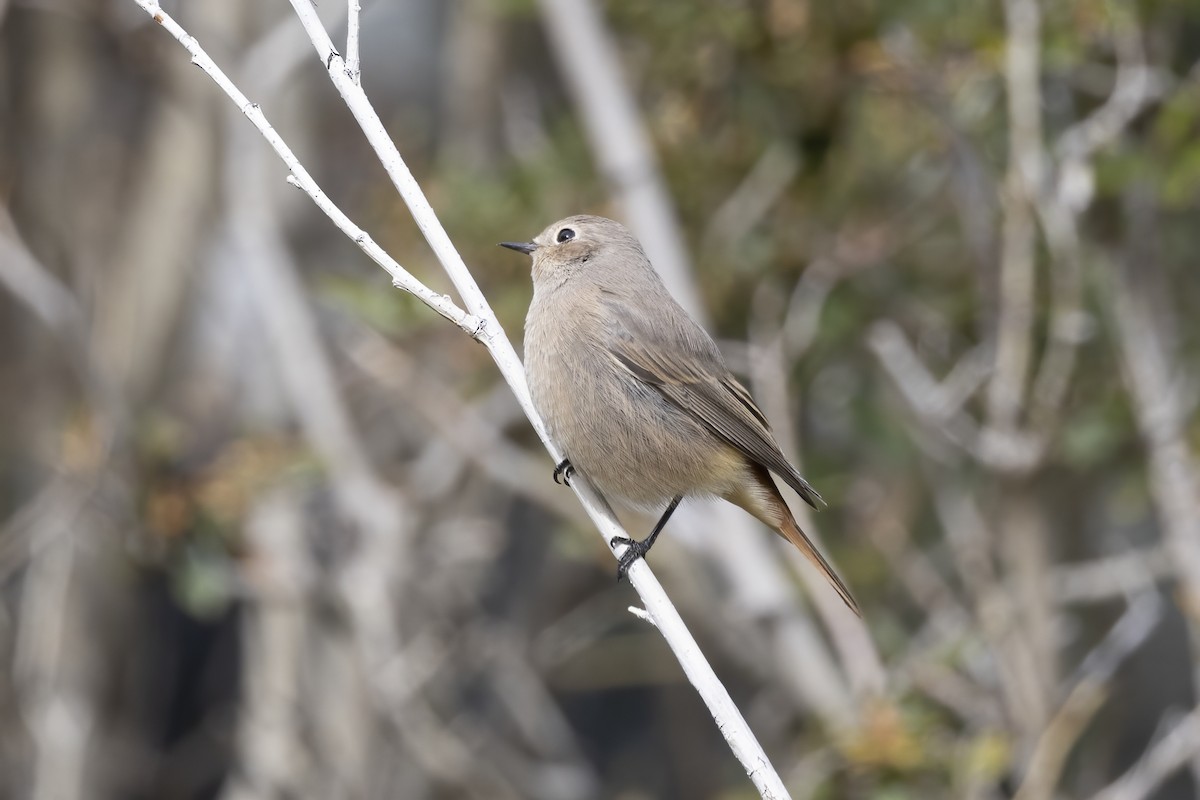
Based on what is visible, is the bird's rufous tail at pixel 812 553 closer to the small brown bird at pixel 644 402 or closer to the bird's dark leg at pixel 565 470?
the small brown bird at pixel 644 402

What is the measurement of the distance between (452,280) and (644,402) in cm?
100

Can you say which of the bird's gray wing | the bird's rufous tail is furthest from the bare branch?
the bird's gray wing

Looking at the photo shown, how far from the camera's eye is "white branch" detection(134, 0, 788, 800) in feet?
9.97


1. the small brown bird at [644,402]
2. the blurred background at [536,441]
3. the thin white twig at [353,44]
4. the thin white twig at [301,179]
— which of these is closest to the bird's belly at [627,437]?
the small brown bird at [644,402]

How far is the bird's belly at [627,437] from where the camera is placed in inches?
154

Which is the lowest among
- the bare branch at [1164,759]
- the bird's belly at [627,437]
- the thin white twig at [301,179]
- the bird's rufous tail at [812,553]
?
the bare branch at [1164,759]

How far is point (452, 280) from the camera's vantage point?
10.9ft

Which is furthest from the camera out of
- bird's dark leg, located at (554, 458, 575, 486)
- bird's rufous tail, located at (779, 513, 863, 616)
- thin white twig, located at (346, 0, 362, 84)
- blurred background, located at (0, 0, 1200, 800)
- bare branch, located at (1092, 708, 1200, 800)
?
blurred background, located at (0, 0, 1200, 800)

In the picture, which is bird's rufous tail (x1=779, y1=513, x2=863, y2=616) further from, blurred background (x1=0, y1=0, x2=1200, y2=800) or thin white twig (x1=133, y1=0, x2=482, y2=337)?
thin white twig (x1=133, y1=0, x2=482, y2=337)

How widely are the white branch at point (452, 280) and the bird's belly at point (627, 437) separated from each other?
29 centimetres

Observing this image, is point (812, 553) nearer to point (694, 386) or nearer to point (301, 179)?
point (694, 386)

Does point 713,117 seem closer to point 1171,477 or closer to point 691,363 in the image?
point 691,363

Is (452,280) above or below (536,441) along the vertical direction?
above

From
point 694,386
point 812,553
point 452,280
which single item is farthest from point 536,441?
point 452,280
